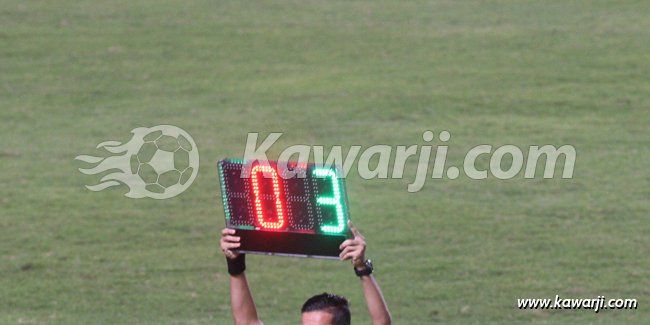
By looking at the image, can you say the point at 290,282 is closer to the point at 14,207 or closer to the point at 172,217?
the point at 172,217

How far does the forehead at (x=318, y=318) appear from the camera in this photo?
6.78 metres

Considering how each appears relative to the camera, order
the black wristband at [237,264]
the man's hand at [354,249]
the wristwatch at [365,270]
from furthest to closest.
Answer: the black wristband at [237,264], the wristwatch at [365,270], the man's hand at [354,249]

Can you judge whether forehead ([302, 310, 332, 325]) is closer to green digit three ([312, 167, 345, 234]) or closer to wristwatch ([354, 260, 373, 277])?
wristwatch ([354, 260, 373, 277])

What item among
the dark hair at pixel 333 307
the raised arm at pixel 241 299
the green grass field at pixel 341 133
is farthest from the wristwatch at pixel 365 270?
the green grass field at pixel 341 133

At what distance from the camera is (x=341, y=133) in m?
18.7

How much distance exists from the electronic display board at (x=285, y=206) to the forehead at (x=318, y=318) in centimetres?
30

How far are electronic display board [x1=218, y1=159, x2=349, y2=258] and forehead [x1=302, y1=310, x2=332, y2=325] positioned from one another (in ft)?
0.97

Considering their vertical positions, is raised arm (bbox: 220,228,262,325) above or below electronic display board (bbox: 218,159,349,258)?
below

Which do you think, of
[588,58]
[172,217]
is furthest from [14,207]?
[588,58]

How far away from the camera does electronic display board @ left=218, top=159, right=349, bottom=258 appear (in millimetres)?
6625

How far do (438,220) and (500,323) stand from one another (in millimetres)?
3187

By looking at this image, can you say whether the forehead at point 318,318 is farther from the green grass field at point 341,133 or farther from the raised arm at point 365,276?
the green grass field at point 341,133

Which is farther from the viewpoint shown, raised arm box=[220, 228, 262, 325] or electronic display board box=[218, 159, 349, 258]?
raised arm box=[220, 228, 262, 325]

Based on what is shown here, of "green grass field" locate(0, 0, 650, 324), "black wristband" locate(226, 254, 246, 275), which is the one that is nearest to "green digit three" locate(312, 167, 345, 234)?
"black wristband" locate(226, 254, 246, 275)
